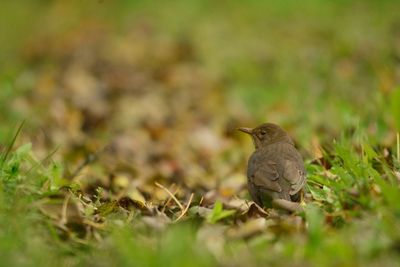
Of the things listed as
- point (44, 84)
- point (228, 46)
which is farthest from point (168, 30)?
point (44, 84)

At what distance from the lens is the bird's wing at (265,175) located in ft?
18.3

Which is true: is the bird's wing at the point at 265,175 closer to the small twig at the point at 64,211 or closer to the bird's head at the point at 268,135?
the bird's head at the point at 268,135

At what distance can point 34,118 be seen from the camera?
9383 millimetres

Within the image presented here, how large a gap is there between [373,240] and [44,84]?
769 centimetres

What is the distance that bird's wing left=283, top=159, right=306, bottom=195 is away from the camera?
17.7ft

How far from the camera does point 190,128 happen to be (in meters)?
9.74

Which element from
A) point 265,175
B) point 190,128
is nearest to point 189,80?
point 190,128

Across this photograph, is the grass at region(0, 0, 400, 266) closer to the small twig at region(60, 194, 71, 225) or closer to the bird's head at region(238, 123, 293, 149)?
the small twig at region(60, 194, 71, 225)

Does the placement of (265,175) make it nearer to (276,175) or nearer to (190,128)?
(276,175)

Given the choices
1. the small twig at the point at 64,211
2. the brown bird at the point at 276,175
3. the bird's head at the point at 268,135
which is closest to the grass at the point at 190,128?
the small twig at the point at 64,211

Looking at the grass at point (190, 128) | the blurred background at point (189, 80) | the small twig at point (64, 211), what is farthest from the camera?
the blurred background at point (189, 80)

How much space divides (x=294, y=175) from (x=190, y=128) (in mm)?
4327

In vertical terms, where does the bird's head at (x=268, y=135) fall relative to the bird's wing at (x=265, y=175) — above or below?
below

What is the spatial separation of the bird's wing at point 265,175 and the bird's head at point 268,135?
69cm
